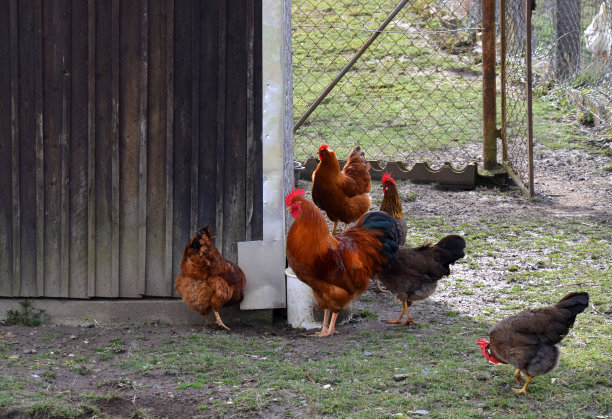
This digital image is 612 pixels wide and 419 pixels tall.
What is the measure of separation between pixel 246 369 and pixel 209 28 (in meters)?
2.69

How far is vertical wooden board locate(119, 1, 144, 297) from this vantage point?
5.84 meters

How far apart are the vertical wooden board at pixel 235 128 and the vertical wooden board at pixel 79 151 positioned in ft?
3.83

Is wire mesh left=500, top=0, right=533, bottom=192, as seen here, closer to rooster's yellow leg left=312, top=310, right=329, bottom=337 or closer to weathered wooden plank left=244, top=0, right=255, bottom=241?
rooster's yellow leg left=312, top=310, right=329, bottom=337

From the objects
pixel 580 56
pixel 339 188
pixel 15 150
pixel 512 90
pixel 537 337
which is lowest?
pixel 537 337

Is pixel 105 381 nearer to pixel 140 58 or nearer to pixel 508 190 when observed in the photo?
pixel 140 58

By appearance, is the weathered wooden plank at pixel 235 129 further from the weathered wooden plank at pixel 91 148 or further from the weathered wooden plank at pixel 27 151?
the weathered wooden plank at pixel 27 151

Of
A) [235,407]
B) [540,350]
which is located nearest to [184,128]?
[235,407]

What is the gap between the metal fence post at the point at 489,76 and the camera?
31.1ft

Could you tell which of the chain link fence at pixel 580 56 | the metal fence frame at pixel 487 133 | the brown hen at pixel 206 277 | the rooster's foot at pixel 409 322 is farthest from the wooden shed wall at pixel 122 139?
the chain link fence at pixel 580 56

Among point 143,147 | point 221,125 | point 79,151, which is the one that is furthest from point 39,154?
point 221,125

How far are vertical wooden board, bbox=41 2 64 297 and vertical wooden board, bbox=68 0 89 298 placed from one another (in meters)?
0.10

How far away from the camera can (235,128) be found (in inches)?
230

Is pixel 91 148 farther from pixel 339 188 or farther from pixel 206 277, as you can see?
pixel 339 188

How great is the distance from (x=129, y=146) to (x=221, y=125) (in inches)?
31.0
